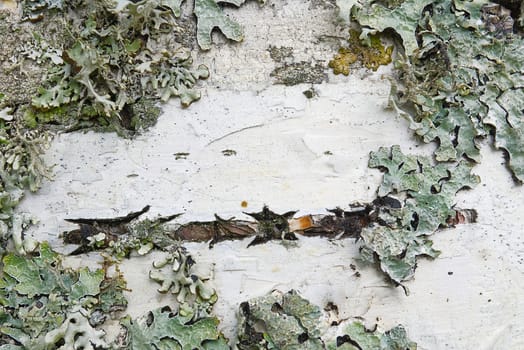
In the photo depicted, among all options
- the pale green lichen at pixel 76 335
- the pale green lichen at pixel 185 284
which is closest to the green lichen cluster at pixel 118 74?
the pale green lichen at pixel 185 284

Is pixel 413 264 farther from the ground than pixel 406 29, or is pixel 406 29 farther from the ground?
pixel 406 29

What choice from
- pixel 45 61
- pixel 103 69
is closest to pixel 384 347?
pixel 103 69

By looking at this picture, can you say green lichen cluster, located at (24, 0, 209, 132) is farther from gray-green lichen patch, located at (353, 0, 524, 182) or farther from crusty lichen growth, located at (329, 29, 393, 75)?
gray-green lichen patch, located at (353, 0, 524, 182)

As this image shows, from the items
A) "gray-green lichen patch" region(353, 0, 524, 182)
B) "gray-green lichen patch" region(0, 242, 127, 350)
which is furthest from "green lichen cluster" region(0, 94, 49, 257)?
"gray-green lichen patch" region(353, 0, 524, 182)

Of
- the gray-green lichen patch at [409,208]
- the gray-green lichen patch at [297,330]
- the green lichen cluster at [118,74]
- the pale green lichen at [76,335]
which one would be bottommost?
the pale green lichen at [76,335]

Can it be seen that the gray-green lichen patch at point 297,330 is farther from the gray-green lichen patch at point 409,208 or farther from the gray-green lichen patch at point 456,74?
the gray-green lichen patch at point 456,74

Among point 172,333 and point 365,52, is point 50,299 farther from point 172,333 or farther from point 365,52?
point 365,52

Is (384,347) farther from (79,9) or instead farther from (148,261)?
(79,9)
